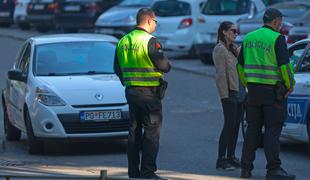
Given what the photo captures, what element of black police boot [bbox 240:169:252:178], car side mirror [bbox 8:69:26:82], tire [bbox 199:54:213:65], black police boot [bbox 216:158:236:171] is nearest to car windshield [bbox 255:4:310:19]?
tire [bbox 199:54:213:65]

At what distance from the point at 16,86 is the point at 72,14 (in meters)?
18.9

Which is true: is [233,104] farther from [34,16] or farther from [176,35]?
[34,16]

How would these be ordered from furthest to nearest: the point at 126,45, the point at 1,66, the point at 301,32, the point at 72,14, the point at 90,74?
the point at 72,14, the point at 1,66, the point at 301,32, the point at 90,74, the point at 126,45

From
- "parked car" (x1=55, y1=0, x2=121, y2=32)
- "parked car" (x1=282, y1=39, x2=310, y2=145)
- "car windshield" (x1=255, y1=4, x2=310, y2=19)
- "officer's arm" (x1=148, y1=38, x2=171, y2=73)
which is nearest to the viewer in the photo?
"officer's arm" (x1=148, y1=38, x2=171, y2=73)

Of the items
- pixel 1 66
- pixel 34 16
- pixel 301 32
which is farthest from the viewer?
pixel 34 16

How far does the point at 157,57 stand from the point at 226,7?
14.6 metres

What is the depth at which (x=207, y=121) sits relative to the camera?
15352 millimetres

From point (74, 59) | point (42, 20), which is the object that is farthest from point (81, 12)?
point (74, 59)

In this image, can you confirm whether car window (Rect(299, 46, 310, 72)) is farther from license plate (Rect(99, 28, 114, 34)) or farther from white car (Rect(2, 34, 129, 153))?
license plate (Rect(99, 28, 114, 34))

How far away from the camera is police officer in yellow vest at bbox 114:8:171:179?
932 centimetres

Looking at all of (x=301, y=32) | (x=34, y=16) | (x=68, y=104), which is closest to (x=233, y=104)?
(x=68, y=104)

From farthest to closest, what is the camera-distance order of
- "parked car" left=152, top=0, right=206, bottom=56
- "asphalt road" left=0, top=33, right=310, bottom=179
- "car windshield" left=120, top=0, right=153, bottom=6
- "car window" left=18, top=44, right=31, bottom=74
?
"car windshield" left=120, top=0, right=153, bottom=6 < "parked car" left=152, top=0, right=206, bottom=56 < "car window" left=18, top=44, right=31, bottom=74 < "asphalt road" left=0, top=33, right=310, bottom=179

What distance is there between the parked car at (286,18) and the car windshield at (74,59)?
7628mm

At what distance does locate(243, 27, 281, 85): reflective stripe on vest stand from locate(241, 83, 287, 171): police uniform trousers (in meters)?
0.08
